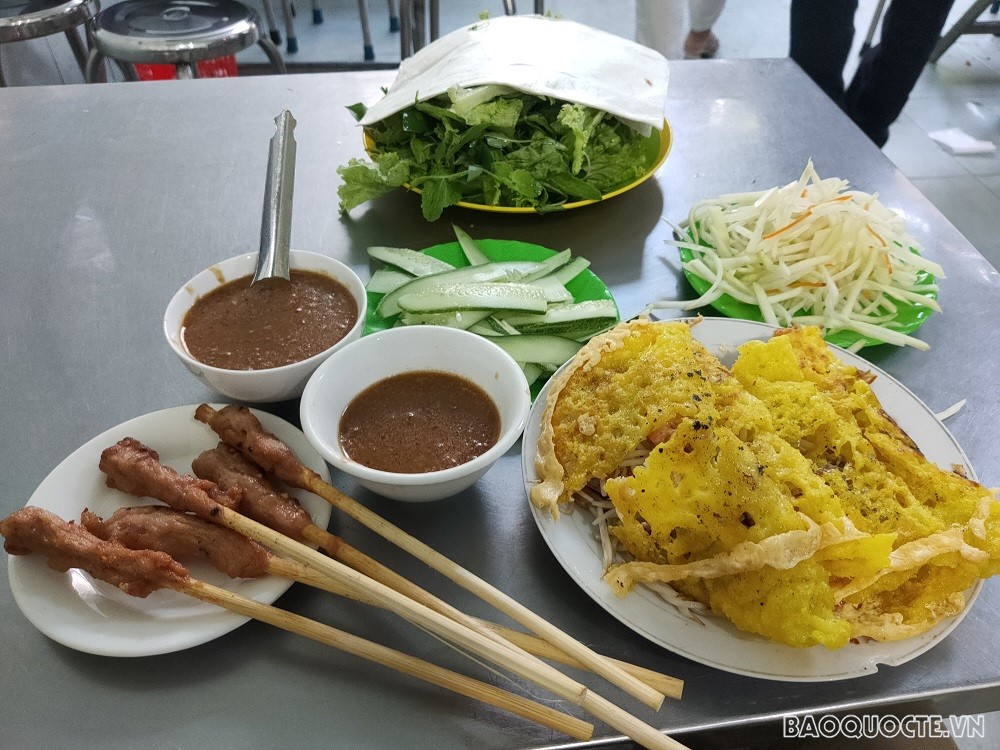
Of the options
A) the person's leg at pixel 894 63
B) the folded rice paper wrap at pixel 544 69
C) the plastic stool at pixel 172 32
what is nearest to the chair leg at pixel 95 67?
the plastic stool at pixel 172 32

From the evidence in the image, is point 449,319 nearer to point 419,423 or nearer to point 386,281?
point 386,281

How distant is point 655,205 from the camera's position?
247 cm

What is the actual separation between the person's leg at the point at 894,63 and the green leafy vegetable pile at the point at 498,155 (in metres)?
2.76

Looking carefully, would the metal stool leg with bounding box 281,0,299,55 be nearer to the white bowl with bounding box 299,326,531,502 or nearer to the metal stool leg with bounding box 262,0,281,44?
the metal stool leg with bounding box 262,0,281,44

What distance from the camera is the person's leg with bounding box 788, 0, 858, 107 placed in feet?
13.1

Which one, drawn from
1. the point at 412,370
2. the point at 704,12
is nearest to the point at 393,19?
the point at 704,12

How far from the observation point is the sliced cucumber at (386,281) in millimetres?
1926

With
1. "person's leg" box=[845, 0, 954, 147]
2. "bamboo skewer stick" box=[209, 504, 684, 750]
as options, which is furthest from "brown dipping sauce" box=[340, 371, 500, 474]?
"person's leg" box=[845, 0, 954, 147]

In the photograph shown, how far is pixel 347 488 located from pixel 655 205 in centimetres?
157

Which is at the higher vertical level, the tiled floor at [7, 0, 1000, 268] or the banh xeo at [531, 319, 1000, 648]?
the banh xeo at [531, 319, 1000, 648]

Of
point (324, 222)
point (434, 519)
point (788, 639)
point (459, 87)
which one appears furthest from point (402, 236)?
point (788, 639)

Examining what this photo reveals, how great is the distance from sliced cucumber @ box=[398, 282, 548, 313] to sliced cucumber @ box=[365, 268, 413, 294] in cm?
9

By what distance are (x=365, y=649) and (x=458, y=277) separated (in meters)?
1.06

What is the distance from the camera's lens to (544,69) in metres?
2.37
